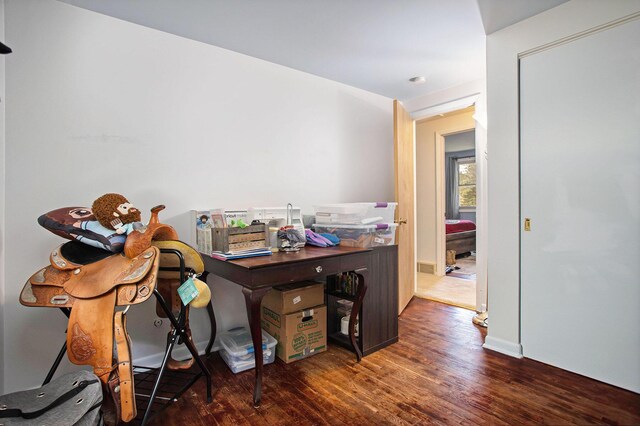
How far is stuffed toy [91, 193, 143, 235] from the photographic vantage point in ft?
5.13

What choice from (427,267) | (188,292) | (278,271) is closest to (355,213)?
(278,271)

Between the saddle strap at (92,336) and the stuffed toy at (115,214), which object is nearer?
the saddle strap at (92,336)

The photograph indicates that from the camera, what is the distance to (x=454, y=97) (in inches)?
132

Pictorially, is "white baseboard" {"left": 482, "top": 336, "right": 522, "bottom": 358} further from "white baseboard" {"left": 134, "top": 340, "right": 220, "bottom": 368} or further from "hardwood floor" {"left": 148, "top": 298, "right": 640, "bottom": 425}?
"white baseboard" {"left": 134, "top": 340, "right": 220, "bottom": 368}

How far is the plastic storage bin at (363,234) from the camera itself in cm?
241

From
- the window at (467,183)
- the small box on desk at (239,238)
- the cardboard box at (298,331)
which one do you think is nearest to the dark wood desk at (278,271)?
the small box on desk at (239,238)

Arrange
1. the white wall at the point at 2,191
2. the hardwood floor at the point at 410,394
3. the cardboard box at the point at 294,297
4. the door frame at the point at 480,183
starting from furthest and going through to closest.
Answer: the door frame at the point at 480,183
the cardboard box at the point at 294,297
the white wall at the point at 2,191
the hardwood floor at the point at 410,394

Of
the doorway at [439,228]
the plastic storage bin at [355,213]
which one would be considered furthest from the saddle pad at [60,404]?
the doorway at [439,228]

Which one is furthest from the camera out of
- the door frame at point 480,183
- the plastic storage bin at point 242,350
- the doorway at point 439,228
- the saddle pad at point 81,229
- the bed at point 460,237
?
the bed at point 460,237

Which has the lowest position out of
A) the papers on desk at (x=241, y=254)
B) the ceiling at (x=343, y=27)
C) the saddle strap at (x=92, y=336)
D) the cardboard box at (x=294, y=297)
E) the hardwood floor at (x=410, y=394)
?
the hardwood floor at (x=410, y=394)

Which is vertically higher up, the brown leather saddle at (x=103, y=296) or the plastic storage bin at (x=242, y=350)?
the brown leather saddle at (x=103, y=296)

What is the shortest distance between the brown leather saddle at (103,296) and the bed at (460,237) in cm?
516

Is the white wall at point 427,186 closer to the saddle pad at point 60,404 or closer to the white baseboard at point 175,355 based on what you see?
the white baseboard at point 175,355

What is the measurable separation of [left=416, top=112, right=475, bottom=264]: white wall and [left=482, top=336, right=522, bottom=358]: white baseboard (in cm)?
254
